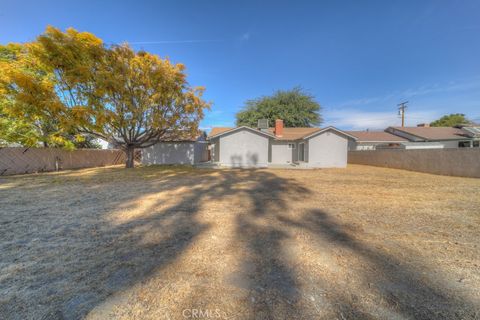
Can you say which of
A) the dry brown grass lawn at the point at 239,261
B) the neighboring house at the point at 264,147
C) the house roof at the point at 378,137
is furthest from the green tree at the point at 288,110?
the dry brown grass lawn at the point at 239,261

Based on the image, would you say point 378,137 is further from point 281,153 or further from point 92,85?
point 92,85

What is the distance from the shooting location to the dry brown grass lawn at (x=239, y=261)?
6.22 ft

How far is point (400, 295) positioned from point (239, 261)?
71.3 inches

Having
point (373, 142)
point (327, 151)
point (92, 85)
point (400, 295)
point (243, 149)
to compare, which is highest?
point (92, 85)

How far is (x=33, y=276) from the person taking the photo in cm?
236

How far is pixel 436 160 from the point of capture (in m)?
12.3

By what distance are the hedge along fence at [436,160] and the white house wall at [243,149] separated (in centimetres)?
1014

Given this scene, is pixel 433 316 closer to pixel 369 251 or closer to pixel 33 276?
pixel 369 251

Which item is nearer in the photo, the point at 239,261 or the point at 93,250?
the point at 239,261

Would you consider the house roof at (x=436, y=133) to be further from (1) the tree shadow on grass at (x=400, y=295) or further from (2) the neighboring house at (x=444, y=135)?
(1) the tree shadow on grass at (x=400, y=295)

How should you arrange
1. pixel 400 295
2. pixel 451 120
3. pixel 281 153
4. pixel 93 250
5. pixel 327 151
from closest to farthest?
pixel 400 295
pixel 93 250
pixel 327 151
pixel 281 153
pixel 451 120

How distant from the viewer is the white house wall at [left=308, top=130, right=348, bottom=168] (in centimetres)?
1723

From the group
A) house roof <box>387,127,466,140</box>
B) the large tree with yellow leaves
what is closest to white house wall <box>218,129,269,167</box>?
the large tree with yellow leaves

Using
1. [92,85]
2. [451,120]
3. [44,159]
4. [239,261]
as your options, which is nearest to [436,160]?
[239,261]
